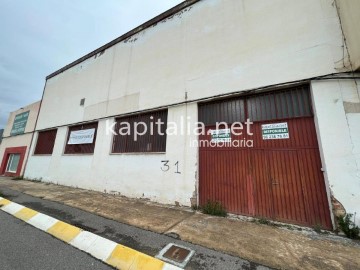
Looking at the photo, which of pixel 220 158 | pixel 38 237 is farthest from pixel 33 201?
pixel 220 158

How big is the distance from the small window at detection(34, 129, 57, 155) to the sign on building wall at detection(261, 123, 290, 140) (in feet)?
36.3

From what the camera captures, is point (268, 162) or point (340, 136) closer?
point (340, 136)

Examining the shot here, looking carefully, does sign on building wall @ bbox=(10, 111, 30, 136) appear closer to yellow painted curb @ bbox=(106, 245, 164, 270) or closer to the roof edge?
the roof edge

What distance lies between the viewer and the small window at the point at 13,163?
12.0m

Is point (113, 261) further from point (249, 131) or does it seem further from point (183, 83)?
point (183, 83)

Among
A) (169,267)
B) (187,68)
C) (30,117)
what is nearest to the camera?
(169,267)

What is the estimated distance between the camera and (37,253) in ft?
8.51

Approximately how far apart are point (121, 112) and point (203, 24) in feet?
15.3

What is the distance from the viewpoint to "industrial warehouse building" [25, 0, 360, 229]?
3885 mm

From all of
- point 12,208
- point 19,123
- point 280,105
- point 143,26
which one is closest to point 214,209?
point 280,105

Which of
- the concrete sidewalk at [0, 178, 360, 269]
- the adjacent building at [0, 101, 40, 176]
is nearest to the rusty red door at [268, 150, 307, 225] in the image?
the concrete sidewalk at [0, 178, 360, 269]

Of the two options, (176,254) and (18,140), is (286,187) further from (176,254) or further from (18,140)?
(18,140)

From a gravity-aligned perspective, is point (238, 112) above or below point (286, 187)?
above

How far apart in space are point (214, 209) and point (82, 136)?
288 inches
